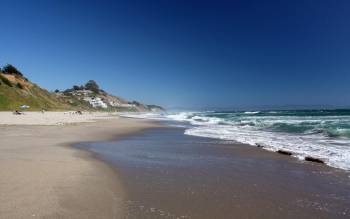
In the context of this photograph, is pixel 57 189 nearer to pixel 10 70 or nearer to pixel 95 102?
pixel 10 70

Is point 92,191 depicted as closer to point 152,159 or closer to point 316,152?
point 152,159

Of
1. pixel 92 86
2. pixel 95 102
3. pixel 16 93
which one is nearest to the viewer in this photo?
pixel 16 93

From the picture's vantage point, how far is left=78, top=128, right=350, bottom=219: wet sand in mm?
4531

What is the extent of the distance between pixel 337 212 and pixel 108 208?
396cm

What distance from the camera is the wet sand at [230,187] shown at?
4.53 meters

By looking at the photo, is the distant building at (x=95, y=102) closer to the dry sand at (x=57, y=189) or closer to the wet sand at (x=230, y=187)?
the dry sand at (x=57, y=189)

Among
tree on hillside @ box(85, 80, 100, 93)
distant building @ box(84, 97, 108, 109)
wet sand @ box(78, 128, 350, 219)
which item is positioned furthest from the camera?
tree on hillside @ box(85, 80, 100, 93)

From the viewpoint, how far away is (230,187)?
5.96 metres

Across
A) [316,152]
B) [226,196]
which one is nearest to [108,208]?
[226,196]

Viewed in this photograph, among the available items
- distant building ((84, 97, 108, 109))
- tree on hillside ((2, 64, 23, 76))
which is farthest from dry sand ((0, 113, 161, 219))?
distant building ((84, 97, 108, 109))

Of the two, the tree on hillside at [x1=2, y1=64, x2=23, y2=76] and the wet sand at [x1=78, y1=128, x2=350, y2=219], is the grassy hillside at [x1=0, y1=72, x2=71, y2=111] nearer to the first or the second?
the tree on hillside at [x1=2, y1=64, x2=23, y2=76]

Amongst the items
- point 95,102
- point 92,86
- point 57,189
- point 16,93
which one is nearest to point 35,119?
point 57,189

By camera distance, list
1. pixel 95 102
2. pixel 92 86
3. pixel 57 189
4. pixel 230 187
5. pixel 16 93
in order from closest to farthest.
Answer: pixel 57 189 → pixel 230 187 → pixel 16 93 → pixel 95 102 → pixel 92 86

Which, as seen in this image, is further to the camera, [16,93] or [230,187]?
[16,93]
